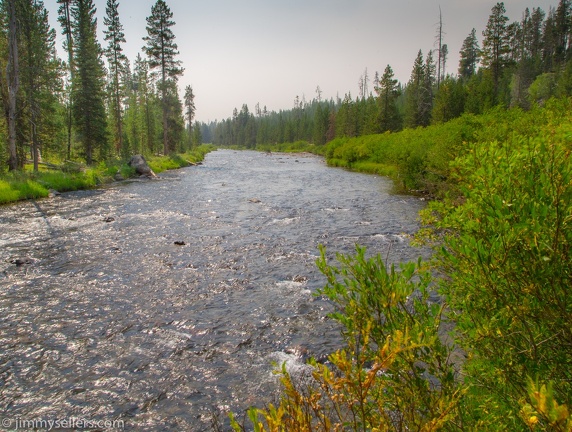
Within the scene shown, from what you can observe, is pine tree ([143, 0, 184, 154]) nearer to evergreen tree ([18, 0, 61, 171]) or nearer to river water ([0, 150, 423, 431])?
evergreen tree ([18, 0, 61, 171])

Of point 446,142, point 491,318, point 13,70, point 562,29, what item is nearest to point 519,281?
point 491,318

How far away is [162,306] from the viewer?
8172mm

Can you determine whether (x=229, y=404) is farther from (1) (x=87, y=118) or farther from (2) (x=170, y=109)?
(2) (x=170, y=109)

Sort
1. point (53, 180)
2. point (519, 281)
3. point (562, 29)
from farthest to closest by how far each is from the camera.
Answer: point (562, 29)
point (53, 180)
point (519, 281)

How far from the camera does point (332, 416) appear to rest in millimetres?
4852

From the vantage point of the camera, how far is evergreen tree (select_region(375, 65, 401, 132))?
6450 centimetres

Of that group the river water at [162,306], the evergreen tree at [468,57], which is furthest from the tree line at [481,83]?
the river water at [162,306]

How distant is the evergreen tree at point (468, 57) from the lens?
89.2 metres

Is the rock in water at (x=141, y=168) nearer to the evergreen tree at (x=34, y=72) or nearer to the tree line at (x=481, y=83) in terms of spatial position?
the evergreen tree at (x=34, y=72)

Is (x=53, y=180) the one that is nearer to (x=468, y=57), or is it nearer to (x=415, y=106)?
(x=415, y=106)

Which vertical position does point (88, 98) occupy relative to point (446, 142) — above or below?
above

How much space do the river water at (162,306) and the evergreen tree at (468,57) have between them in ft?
302

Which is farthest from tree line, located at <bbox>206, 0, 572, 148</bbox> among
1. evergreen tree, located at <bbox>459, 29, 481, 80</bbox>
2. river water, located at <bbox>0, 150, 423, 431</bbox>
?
river water, located at <bbox>0, 150, 423, 431</bbox>

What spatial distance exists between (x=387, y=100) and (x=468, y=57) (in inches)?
1698
